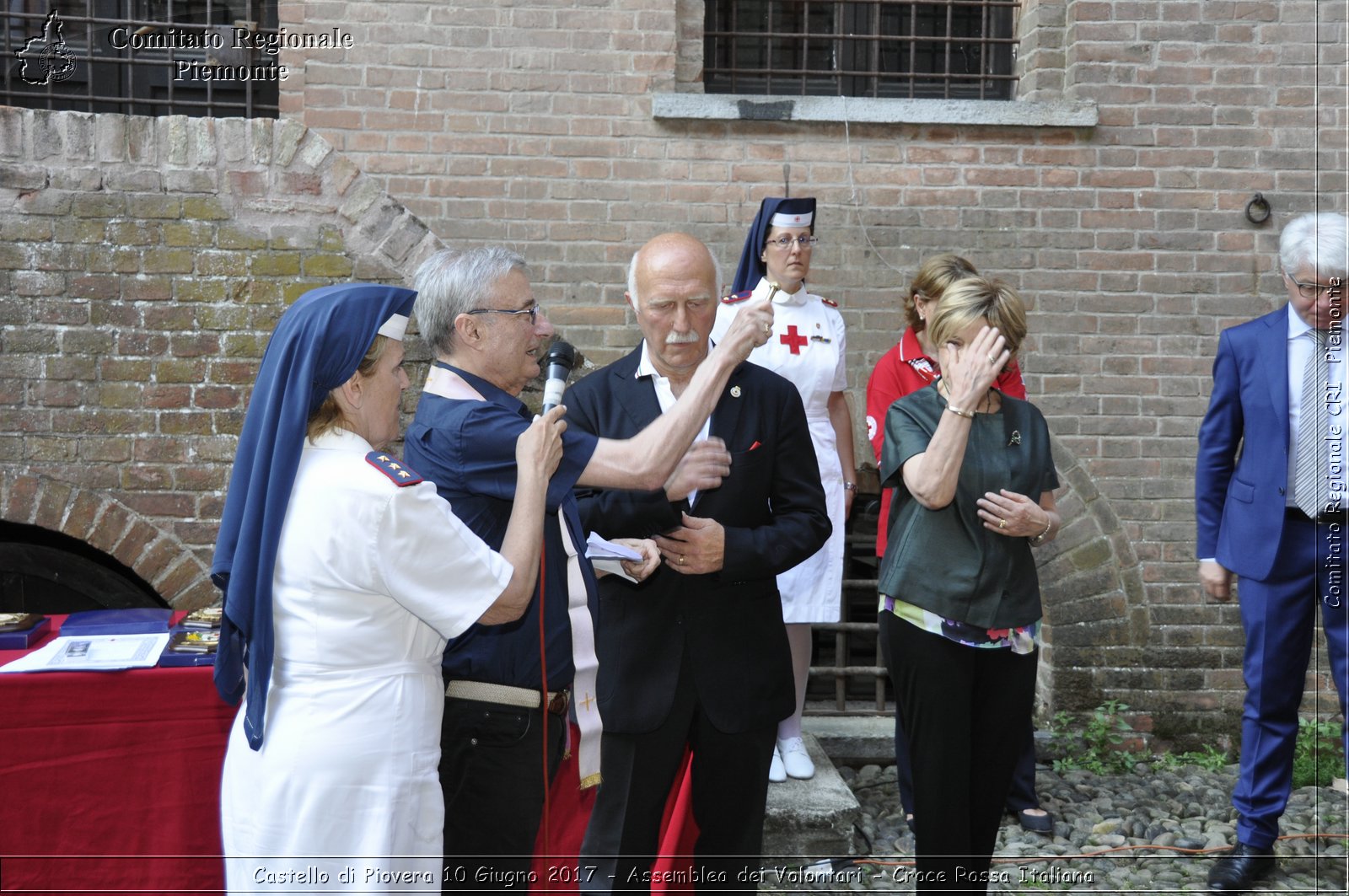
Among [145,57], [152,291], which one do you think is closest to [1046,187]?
[152,291]

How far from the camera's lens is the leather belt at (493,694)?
2.52 meters

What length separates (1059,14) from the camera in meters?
6.05

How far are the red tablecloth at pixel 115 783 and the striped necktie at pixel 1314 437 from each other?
2.36 metres

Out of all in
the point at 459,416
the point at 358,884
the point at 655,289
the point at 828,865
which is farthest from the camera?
the point at 828,865

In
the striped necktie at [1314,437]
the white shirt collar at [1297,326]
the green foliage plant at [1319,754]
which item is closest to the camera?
the striped necktie at [1314,437]

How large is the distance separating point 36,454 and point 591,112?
292cm

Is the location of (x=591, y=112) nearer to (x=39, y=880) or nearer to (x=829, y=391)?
(x=829, y=391)

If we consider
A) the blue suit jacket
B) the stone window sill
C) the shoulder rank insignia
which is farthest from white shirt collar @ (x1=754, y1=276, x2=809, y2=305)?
the shoulder rank insignia

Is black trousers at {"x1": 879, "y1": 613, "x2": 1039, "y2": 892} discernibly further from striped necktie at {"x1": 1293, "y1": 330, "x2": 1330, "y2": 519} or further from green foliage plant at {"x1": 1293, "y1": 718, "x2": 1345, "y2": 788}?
green foliage plant at {"x1": 1293, "y1": 718, "x2": 1345, "y2": 788}

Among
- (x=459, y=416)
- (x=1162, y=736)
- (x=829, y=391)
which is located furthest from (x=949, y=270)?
(x=1162, y=736)

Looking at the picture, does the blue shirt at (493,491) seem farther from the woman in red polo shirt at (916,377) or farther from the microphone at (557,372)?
the woman in red polo shirt at (916,377)

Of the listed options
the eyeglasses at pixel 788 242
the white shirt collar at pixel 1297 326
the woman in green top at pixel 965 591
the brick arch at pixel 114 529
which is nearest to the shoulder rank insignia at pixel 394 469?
the woman in green top at pixel 965 591

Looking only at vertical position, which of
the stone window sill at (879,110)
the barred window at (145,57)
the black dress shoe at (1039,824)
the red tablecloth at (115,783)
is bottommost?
the black dress shoe at (1039,824)

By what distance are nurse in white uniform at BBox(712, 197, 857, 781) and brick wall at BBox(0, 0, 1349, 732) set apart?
0.94 meters
